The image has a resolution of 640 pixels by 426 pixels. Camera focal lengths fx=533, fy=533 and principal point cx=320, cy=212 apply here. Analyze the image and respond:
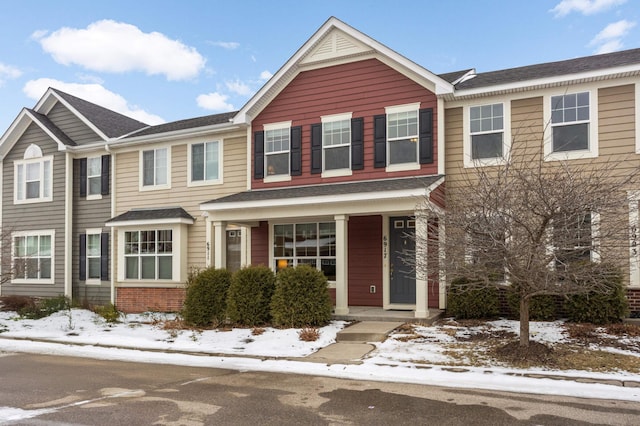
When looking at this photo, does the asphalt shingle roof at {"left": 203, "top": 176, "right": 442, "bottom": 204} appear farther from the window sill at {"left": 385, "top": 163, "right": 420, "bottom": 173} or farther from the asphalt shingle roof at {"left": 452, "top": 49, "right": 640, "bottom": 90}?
the asphalt shingle roof at {"left": 452, "top": 49, "right": 640, "bottom": 90}

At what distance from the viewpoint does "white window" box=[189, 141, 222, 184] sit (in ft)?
52.8

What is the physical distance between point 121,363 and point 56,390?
84.1 inches

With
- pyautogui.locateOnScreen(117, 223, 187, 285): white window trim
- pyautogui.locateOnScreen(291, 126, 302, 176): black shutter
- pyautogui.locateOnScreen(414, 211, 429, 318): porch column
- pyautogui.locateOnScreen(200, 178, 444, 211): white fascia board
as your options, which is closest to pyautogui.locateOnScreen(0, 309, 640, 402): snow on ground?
pyautogui.locateOnScreen(414, 211, 429, 318): porch column

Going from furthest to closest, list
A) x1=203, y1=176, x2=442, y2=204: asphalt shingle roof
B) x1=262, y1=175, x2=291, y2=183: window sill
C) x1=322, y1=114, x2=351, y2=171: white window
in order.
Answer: x1=262, y1=175, x2=291, y2=183: window sill
x1=322, y1=114, x2=351, y2=171: white window
x1=203, y1=176, x2=442, y2=204: asphalt shingle roof

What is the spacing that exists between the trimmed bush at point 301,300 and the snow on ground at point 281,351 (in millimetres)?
417

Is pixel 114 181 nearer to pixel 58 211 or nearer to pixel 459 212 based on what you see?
pixel 58 211

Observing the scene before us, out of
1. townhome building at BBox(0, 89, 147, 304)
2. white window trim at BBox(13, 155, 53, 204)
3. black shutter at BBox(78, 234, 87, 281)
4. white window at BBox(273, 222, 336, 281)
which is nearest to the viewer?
white window at BBox(273, 222, 336, 281)

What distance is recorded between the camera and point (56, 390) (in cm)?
746

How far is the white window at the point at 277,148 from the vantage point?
14891 mm

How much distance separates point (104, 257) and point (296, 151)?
7769 mm

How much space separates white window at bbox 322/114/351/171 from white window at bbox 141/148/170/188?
5588 mm

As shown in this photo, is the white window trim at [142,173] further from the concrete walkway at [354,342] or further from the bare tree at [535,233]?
the bare tree at [535,233]

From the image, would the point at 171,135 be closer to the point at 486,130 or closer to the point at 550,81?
the point at 486,130

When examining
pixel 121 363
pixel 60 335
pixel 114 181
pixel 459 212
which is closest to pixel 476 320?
pixel 459 212
